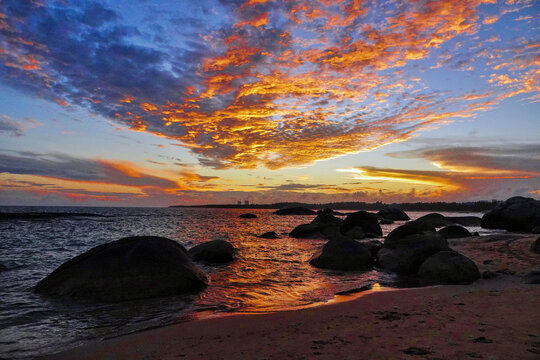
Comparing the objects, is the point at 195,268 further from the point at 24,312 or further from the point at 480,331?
the point at 480,331

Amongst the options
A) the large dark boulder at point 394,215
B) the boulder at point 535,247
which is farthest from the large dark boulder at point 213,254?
the large dark boulder at point 394,215

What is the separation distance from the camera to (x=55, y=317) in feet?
20.6

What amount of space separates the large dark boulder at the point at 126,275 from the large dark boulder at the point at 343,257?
18.7ft

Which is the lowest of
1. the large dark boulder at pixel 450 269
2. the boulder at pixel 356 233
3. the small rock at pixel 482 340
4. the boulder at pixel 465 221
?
the boulder at pixel 465 221

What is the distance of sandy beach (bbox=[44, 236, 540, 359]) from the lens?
3902mm

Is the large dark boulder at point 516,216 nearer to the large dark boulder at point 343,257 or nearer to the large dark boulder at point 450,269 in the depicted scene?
the large dark boulder at point 343,257

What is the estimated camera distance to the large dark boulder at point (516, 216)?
2688 cm

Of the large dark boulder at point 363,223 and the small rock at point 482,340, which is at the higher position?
the small rock at point 482,340

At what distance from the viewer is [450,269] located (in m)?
9.57

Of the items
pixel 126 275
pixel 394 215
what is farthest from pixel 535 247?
pixel 394 215

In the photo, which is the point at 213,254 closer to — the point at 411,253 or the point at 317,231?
the point at 411,253

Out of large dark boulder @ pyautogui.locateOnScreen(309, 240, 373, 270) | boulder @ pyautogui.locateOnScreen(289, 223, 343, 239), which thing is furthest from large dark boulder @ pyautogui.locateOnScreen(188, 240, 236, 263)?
boulder @ pyautogui.locateOnScreen(289, 223, 343, 239)

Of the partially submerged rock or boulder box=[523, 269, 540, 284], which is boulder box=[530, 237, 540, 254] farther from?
boulder box=[523, 269, 540, 284]

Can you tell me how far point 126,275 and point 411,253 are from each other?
33.0ft
